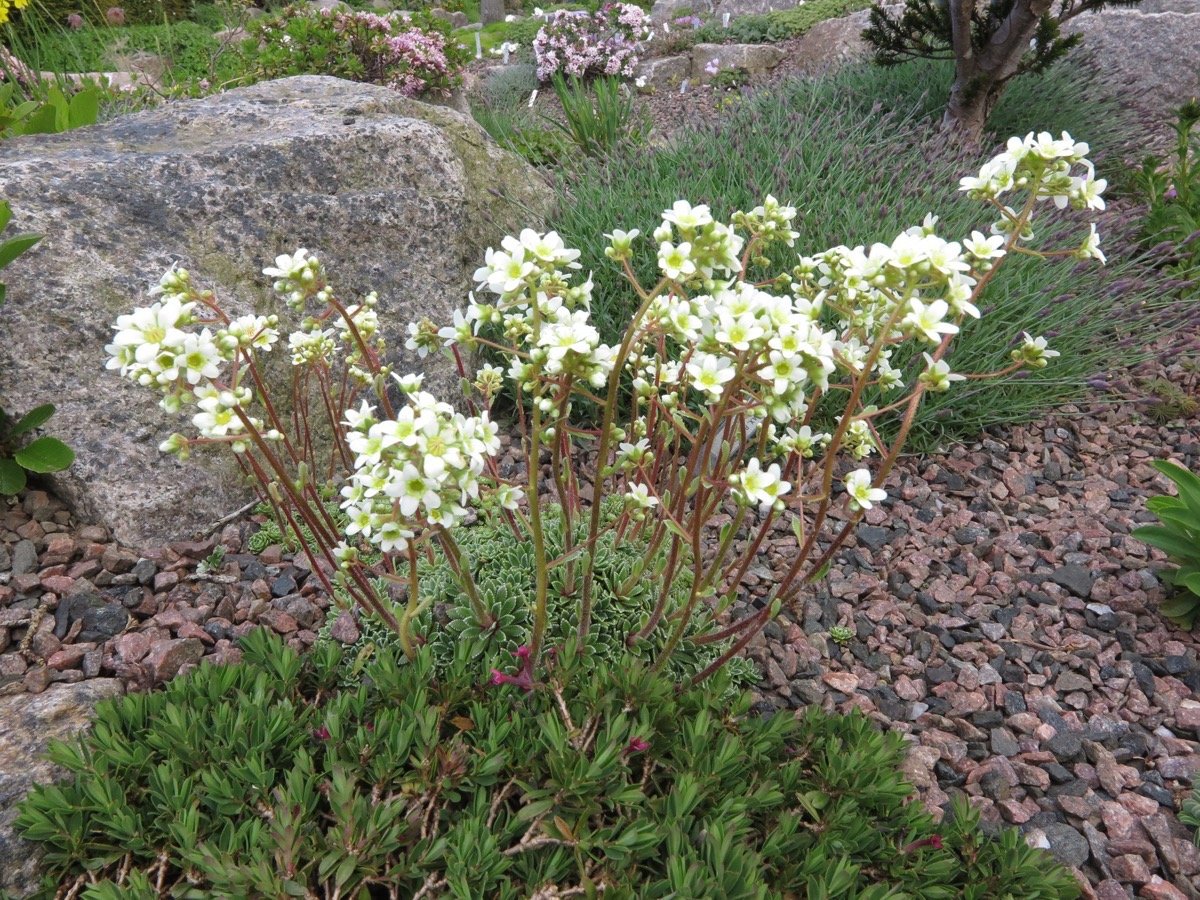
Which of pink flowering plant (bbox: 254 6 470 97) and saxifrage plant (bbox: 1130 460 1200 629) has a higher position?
pink flowering plant (bbox: 254 6 470 97)

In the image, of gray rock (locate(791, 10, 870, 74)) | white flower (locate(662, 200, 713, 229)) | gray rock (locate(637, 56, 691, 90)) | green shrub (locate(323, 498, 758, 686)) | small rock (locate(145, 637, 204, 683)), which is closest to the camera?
white flower (locate(662, 200, 713, 229))

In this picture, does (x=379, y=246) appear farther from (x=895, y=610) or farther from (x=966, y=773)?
(x=966, y=773)

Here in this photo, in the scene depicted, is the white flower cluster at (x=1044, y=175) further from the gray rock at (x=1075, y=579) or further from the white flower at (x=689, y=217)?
the gray rock at (x=1075, y=579)

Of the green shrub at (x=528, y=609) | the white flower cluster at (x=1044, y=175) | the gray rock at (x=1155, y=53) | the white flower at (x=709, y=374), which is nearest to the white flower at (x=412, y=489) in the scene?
the white flower at (x=709, y=374)

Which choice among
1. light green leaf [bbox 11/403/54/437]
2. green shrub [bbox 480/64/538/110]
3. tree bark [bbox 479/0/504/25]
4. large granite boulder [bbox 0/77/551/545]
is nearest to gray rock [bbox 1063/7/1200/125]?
green shrub [bbox 480/64/538/110]

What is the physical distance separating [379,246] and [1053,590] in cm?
292

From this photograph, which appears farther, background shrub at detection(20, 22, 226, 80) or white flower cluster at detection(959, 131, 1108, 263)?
background shrub at detection(20, 22, 226, 80)

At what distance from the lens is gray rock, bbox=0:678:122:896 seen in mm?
1647

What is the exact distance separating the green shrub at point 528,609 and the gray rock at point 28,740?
0.61 meters

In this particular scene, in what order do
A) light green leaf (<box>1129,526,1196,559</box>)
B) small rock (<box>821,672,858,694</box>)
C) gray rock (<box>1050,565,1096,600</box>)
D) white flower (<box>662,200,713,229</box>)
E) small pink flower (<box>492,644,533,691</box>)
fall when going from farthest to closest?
gray rock (<box>1050,565,1096,600</box>) → light green leaf (<box>1129,526,1196,559</box>) → small rock (<box>821,672,858,694</box>) → small pink flower (<box>492,644,533,691</box>) → white flower (<box>662,200,713,229</box>)

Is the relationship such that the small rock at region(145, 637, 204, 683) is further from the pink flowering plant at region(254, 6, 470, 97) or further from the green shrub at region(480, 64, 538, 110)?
the green shrub at region(480, 64, 538, 110)

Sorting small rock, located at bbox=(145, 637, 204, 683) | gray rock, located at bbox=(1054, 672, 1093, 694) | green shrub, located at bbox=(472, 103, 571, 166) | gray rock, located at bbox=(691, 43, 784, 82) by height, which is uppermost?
green shrub, located at bbox=(472, 103, 571, 166)

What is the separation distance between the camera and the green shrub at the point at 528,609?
7.00ft

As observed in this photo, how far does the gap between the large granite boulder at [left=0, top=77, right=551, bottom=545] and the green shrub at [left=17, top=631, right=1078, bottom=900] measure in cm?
117
